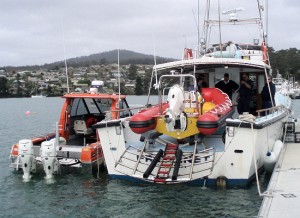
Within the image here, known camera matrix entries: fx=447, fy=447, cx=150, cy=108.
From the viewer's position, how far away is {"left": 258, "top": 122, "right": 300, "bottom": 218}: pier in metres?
7.41

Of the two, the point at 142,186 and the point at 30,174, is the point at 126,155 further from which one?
the point at 30,174

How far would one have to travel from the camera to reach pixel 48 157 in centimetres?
1134

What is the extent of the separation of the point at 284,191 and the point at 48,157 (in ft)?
19.2

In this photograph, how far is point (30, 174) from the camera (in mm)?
12031

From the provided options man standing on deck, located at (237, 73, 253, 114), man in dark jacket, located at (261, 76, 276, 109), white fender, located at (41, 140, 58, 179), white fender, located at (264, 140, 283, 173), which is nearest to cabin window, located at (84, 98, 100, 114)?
white fender, located at (41, 140, 58, 179)

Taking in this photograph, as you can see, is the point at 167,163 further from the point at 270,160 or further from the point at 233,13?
the point at 233,13

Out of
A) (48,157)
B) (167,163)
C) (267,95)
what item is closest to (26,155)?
(48,157)

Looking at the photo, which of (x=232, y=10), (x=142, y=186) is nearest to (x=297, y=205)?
(x=142, y=186)

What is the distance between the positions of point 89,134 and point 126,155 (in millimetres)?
3833

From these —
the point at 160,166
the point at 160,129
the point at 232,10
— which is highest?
the point at 232,10

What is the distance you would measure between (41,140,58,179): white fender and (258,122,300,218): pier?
5428 mm

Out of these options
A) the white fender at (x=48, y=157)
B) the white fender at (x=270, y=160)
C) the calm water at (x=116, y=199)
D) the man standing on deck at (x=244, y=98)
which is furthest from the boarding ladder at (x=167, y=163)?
the man standing on deck at (x=244, y=98)

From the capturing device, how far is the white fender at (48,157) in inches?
447

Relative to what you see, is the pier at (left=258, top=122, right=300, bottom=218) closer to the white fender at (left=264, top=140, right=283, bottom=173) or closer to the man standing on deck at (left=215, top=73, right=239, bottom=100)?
the white fender at (left=264, top=140, right=283, bottom=173)
